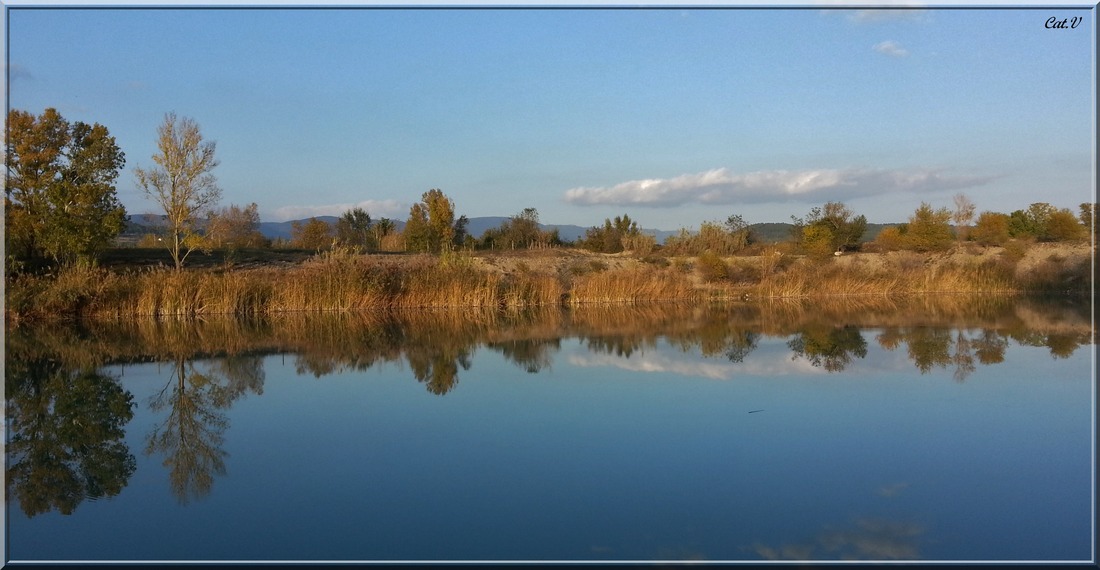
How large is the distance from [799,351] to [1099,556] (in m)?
7.50

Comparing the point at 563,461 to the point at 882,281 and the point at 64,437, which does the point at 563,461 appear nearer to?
the point at 64,437

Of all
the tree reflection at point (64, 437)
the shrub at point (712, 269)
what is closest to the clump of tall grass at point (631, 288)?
the shrub at point (712, 269)

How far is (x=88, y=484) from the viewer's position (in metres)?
5.48

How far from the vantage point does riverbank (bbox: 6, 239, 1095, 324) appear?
55.3 ft

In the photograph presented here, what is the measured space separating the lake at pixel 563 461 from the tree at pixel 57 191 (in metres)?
7.28

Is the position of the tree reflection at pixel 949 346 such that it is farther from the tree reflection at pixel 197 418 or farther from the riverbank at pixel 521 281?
the riverbank at pixel 521 281

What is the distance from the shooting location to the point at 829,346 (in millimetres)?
12086

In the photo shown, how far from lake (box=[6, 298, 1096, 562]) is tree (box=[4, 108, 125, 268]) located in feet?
23.9

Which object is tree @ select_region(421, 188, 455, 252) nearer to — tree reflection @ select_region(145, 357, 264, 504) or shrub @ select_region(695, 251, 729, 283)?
shrub @ select_region(695, 251, 729, 283)

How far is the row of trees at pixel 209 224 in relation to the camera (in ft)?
60.1

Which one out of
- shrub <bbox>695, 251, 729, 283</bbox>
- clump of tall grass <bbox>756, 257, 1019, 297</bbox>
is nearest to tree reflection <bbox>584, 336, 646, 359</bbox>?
clump of tall grass <bbox>756, 257, 1019, 297</bbox>

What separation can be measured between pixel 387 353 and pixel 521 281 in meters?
9.52

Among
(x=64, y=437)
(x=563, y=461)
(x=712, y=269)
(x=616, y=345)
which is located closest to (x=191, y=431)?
(x=64, y=437)

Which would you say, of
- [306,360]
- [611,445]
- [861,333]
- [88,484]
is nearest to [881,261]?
[861,333]
